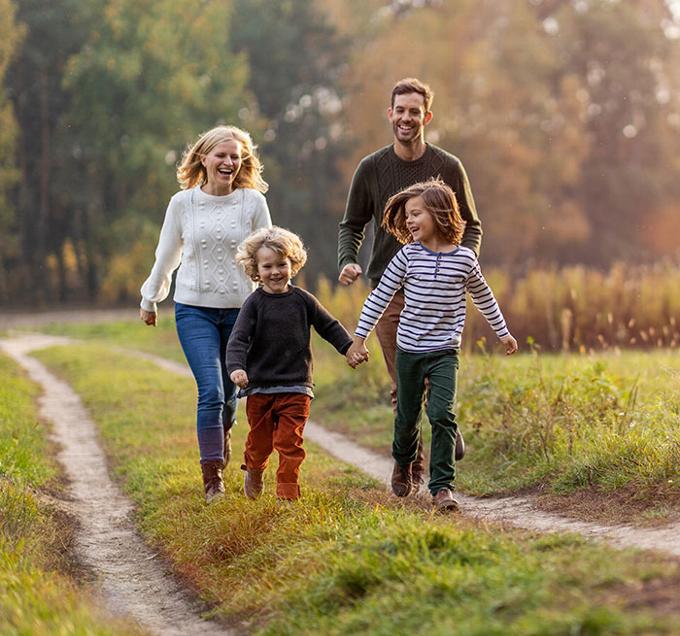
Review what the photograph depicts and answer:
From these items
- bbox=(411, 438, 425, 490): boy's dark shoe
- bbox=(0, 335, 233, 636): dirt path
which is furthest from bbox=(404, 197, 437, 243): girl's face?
bbox=(0, 335, 233, 636): dirt path

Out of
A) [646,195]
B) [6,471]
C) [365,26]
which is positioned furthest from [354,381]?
[646,195]

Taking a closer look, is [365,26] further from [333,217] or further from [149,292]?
[149,292]

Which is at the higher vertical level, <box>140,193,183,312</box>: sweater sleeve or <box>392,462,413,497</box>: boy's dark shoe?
<box>140,193,183,312</box>: sweater sleeve

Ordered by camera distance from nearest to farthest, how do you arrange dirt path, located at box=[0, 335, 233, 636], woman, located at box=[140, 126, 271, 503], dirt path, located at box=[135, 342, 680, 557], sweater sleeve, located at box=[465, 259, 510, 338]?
dirt path, located at box=[135, 342, 680, 557] < dirt path, located at box=[0, 335, 233, 636] < sweater sleeve, located at box=[465, 259, 510, 338] < woman, located at box=[140, 126, 271, 503]

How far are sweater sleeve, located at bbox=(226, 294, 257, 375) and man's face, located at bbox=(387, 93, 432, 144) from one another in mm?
1451

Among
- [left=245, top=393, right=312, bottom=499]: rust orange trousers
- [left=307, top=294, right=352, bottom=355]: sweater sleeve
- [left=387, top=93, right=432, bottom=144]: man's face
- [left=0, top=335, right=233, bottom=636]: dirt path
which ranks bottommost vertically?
[left=0, top=335, right=233, bottom=636]: dirt path

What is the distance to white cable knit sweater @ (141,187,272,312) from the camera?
6.81m

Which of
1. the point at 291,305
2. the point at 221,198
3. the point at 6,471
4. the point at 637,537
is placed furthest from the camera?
the point at 6,471

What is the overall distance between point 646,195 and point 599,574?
46.8 meters

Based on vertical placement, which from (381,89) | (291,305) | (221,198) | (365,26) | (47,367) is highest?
(365,26)

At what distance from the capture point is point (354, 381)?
535 inches

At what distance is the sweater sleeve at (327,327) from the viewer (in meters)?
6.34

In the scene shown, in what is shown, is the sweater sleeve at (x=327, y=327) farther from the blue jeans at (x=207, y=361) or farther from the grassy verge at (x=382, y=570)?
the grassy verge at (x=382, y=570)

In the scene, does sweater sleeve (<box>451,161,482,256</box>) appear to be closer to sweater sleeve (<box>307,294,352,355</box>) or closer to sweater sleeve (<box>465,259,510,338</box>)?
sweater sleeve (<box>465,259,510,338</box>)
